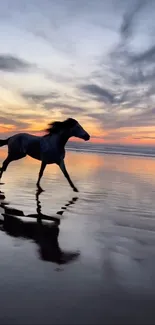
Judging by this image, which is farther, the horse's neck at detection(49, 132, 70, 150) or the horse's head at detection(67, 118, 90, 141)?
the horse's head at detection(67, 118, 90, 141)

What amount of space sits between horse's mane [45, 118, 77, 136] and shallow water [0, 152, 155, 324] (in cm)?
361

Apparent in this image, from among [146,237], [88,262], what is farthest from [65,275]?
[146,237]

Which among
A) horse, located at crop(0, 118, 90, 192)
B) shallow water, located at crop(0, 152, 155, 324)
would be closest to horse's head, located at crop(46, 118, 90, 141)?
horse, located at crop(0, 118, 90, 192)

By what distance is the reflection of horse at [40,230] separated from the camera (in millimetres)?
3406

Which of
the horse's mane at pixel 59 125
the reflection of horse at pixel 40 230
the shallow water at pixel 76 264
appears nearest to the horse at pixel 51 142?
the horse's mane at pixel 59 125

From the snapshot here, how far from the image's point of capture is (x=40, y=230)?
4.44m

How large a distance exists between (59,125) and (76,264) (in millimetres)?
6759

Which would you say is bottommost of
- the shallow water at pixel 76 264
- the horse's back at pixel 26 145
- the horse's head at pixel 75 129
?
the shallow water at pixel 76 264

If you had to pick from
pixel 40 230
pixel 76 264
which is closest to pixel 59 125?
pixel 40 230

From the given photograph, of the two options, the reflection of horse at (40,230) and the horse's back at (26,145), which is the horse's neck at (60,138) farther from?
the reflection of horse at (40,230)

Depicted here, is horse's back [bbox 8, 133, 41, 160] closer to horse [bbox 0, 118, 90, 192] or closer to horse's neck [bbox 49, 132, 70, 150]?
horse [bbox 0, 118, 90, 192]

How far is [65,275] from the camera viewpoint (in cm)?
287

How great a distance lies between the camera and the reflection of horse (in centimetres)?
341

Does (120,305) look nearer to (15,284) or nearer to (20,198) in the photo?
(15,284)
